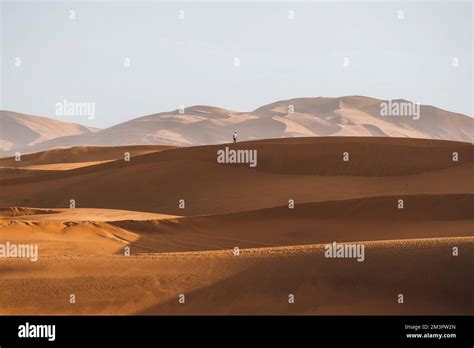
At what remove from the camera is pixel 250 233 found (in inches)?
714

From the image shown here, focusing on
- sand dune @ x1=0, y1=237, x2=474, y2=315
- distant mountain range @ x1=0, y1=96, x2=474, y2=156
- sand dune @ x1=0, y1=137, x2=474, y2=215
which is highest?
distant mountain range @ x1=0, y1=96, x2=474, y2=156

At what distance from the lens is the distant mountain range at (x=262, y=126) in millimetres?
128250

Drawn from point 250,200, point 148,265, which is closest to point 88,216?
point 250,200

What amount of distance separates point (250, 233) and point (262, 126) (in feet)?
375

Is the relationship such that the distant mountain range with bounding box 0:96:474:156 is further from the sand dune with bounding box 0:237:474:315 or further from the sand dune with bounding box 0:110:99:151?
the sand dune with bounding box 0:237:474:315

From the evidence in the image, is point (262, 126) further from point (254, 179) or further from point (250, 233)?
point (250, 233)

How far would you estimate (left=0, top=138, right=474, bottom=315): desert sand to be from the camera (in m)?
10.2

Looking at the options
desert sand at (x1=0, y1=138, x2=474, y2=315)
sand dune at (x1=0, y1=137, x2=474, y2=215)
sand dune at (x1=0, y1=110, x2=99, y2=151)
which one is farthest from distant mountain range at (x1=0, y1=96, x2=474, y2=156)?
desert sand at (x1=0, y1=138, x2=474, y2=315)

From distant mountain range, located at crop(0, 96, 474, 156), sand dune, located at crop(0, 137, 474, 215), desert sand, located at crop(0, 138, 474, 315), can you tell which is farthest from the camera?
distant mountain range, located at crop(0, 96, 474, 156)

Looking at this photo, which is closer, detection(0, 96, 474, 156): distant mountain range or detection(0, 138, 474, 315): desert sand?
detection(0, 138, 474, 315): desert sand

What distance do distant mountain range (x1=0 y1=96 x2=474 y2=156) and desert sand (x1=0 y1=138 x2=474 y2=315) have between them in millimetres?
86788

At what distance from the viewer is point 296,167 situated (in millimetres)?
31484
